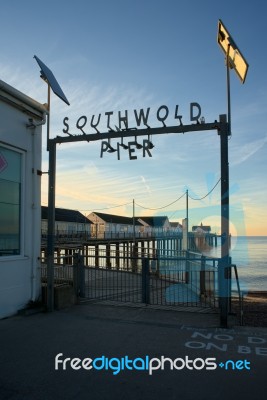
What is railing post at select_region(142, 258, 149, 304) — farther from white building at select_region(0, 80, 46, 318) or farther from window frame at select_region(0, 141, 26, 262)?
Answer: window frame at select_region(0, 141, 26, 262)

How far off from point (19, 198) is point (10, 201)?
0.94 ft

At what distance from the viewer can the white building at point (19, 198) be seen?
26.5 feet

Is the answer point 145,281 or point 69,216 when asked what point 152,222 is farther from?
point 145,281

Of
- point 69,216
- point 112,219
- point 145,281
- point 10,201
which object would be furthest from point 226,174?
point 112,219

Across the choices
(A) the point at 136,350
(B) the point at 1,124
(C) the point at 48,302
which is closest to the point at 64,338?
(A) the point at 136,350

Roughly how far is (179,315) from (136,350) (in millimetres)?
2855

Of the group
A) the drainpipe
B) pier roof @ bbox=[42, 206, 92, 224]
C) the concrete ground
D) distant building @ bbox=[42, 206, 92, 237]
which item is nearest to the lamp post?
the concrete ground

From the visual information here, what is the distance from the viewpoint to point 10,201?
8.49 metres

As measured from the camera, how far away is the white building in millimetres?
8086

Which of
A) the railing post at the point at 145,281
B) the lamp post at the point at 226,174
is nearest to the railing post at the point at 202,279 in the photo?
the railing post at the point at 145,281

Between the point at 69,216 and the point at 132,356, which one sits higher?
the point at 69,216

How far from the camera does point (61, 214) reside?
78.6 m

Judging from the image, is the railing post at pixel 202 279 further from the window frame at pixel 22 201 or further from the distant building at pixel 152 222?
the distant building at pixel 152 222

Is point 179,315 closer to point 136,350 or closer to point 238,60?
point 136,350
